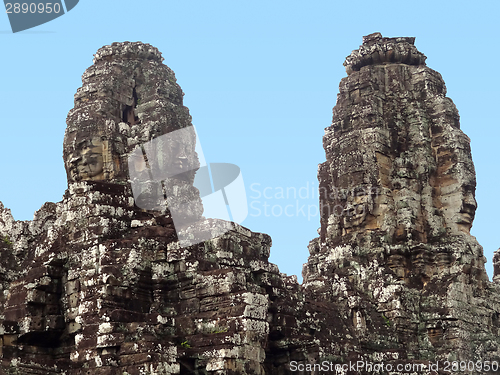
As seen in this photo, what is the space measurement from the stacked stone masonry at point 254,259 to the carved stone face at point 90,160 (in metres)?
0.04

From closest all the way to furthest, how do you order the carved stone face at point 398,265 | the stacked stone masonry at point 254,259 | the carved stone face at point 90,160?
the stacked stone masonry at point 254,259 → the carved stone face at point 90,160 → the carved stone face at point 398,265

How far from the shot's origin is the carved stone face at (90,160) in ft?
85.5

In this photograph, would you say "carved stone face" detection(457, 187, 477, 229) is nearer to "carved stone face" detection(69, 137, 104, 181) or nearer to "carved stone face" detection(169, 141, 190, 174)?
"carved stone face" detection(169, 141, 190, 174)

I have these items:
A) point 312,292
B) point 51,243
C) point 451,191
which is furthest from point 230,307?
point 451,191

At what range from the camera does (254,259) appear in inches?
1000

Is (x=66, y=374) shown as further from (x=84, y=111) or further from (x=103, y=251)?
(x=84, y=111)

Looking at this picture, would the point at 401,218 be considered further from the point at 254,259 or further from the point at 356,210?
the point at 254,259

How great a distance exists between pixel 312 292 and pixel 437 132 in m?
8.86

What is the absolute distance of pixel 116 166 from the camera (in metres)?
26.2

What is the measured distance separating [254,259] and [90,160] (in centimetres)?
525
